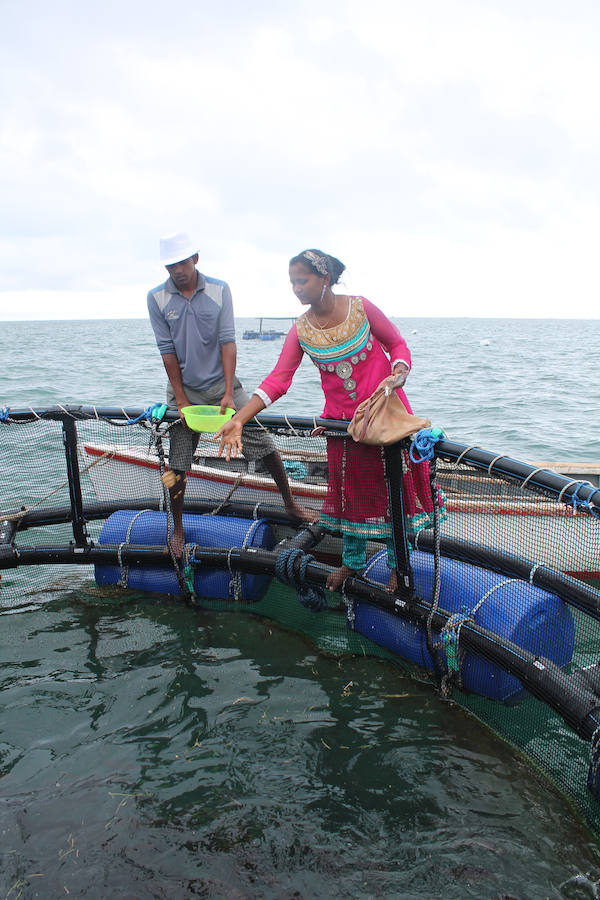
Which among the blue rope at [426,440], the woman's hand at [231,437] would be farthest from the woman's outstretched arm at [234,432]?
the blue rope at [426,440]

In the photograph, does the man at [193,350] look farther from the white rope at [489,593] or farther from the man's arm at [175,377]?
the white rope at [489,593]

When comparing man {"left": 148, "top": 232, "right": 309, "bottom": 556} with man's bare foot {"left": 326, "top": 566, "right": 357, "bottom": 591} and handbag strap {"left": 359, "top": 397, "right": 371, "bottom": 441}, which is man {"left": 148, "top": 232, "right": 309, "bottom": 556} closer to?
man's bare foot {"left": 326, "top": 566, "right": 357, "bottom": 591}

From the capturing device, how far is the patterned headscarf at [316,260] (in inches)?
142

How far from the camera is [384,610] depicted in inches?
163

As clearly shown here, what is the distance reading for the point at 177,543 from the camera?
16.3 feet

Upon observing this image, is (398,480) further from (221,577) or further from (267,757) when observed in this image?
(221,577)

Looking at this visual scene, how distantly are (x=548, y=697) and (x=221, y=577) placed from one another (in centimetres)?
274

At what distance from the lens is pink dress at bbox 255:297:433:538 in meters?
3.72

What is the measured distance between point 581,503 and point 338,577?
1.94 meters

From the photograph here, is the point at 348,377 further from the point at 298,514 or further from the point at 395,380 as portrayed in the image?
the point at 298,514

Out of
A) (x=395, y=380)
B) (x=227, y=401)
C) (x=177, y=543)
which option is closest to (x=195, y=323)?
(x=227, y=401)

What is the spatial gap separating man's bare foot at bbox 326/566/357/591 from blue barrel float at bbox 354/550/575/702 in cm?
35

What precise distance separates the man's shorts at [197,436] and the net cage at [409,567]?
0.07 metres

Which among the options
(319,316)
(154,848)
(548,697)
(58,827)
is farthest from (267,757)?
(319,316)
